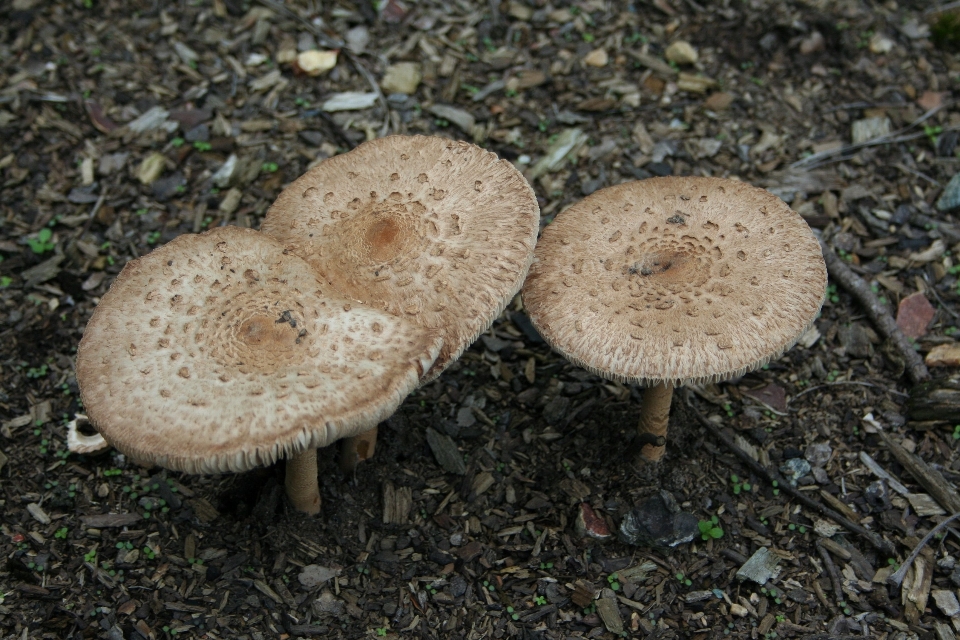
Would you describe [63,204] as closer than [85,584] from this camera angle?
No

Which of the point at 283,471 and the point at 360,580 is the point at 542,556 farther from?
the point at 283,471

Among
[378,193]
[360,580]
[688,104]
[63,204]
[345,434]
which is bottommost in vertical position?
[360,580]

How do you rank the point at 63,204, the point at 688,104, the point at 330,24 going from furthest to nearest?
Result: the point at 330,24, the point at 688,104, the point at 63,204

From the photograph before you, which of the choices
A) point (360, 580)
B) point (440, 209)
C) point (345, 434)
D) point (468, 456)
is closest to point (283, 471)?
point (360, 580)

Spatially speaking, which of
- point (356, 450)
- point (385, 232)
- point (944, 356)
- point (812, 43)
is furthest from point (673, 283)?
point (812, 43)

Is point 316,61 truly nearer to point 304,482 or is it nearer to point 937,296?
point 304,482

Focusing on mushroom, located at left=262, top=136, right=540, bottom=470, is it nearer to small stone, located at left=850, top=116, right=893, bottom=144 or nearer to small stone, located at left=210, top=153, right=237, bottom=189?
small stone, located at left=210, top=153, right=237, bottom=189

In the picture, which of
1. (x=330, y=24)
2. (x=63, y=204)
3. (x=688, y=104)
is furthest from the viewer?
(x=330, y=24)
